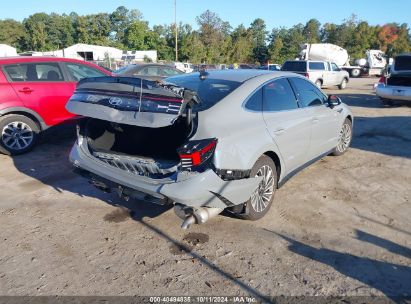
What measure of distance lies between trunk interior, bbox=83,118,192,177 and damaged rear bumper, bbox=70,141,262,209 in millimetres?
134

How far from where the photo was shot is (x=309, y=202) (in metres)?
4.70

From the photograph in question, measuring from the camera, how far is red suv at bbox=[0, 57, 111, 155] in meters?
6.47

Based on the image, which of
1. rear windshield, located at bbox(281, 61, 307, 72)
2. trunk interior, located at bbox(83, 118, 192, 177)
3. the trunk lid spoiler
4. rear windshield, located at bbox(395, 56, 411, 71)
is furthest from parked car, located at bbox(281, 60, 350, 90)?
the trunk lid spoiler

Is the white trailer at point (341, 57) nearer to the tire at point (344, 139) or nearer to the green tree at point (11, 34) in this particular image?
the tire at point (344, 139)

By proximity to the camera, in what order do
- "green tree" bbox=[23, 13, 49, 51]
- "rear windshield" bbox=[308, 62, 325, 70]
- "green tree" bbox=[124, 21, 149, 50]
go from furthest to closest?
1. "green tree" bbox=[23, 13, 49, 51]
2. "green tree" bbox=[124, 21, 149, 50]
3. "rear windshield" bbox=[308, 62, 325, 70]

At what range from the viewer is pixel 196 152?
3.31 meters

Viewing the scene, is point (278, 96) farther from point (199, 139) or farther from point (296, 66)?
point (296, 66)

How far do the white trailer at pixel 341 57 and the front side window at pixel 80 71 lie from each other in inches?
1164

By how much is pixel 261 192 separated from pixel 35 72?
5044 millimetres

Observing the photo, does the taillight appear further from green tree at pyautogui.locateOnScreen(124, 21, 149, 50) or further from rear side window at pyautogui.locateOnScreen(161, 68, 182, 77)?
green tree at pyautogui.locateOnScreen(124, 21, 149, 50)

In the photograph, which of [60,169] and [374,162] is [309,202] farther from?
[60,169]

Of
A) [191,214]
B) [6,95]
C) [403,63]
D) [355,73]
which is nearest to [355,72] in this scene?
[355,73]

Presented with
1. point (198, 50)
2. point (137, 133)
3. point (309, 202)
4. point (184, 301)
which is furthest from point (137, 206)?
point (198, 50)

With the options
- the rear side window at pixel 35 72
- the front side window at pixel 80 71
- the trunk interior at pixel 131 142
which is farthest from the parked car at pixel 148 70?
the trunk interior at pixel 131 142
